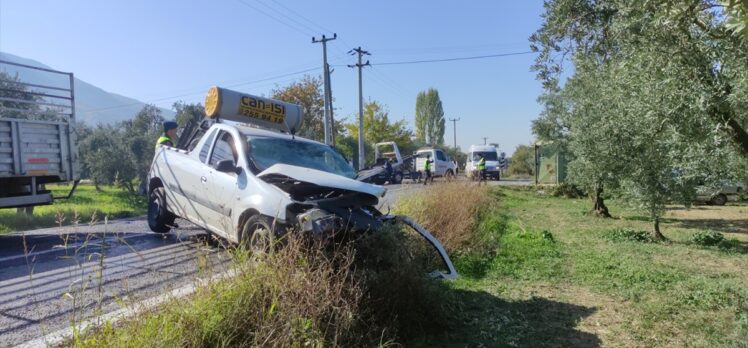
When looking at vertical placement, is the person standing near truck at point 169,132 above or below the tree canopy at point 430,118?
below

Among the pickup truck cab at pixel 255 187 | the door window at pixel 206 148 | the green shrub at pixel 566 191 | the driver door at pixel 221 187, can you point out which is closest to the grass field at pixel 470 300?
the pickup truck cab at pixel 255 187

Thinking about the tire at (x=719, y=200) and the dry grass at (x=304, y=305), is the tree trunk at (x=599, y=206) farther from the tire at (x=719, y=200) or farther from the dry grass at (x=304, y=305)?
the dry grass at (x=304, y=305)

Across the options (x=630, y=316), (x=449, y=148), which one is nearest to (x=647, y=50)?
(x=630, y=316)

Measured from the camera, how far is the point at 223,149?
6172mm

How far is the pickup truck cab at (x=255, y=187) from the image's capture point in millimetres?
4539

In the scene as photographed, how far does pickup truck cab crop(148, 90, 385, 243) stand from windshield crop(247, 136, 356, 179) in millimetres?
13

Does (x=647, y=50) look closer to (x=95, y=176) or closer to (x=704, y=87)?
(x=704, y=87)

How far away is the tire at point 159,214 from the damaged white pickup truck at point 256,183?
0.01 m

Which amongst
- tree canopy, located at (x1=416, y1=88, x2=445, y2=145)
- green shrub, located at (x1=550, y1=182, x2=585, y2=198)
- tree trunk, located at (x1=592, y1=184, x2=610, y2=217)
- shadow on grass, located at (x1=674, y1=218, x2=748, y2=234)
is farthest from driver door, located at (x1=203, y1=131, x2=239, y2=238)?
tree canopy, located at (x1=416, y1=88, x2=445, y2=145)

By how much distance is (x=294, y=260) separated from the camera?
138 inches

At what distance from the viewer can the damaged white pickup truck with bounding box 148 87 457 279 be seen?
14.9 ft

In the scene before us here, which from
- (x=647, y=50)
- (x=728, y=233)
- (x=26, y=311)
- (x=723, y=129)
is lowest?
(x=728, y=233)

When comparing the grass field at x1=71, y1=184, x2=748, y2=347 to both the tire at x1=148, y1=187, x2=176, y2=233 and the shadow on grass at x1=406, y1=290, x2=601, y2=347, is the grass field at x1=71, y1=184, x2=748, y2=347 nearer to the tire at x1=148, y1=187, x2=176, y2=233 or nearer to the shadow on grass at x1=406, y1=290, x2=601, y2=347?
the shadow on grass at x1=406, y1=290, x2=601, y2=347

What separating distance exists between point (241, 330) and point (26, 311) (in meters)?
2.40
